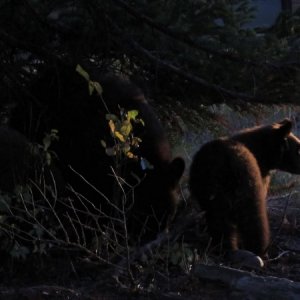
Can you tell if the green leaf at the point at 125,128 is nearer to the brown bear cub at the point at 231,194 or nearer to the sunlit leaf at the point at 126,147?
the sunlit leaf at the point at 126,147

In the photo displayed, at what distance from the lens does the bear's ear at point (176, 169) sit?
19.9 ft

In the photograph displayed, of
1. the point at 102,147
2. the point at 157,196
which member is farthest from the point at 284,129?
the point at 102,147

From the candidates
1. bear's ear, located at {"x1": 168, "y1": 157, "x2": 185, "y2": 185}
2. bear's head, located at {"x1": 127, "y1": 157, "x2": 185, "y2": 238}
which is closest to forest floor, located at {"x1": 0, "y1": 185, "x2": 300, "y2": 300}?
bear's head, located at {"x1": 127, "y1": 157, "x2": 185, "y2": 238}

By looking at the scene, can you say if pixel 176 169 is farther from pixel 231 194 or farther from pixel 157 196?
pixel 231 194

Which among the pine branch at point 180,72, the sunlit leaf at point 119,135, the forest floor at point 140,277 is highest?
the pine branch at point 180,72

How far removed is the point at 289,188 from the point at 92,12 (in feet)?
10.0

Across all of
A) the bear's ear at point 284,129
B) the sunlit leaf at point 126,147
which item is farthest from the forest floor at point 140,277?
the bear's ear at point 284,129

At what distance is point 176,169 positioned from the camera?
6086mm

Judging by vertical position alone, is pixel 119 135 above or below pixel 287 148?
above

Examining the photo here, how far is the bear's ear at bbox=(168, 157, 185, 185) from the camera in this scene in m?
6.07

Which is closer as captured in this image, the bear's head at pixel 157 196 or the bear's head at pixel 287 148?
the bear's head at pixel 157 196

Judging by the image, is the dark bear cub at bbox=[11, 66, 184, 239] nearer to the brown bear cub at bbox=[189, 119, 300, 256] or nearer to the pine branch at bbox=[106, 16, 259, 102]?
the brown bear cub at bbox=[189, 119, 300, 256]

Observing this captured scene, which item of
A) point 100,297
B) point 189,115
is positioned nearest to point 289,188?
point 189,115

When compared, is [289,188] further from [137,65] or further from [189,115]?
[137,65]
